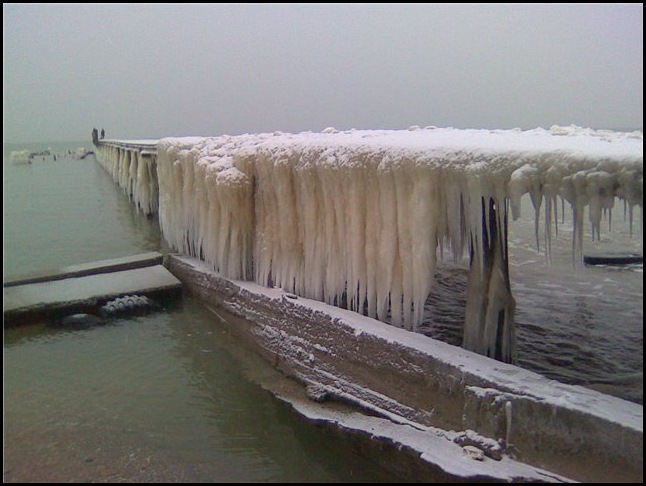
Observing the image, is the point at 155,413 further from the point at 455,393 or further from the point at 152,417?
the point at 455,393

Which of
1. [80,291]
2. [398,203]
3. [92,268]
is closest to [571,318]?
[398,203]

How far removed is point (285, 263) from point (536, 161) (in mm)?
3367

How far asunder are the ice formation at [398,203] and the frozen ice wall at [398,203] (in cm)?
1

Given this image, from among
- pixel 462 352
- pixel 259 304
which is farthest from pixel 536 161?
pixel 259 304

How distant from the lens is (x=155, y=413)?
519 cm

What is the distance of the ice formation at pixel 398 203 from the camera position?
3834 mm

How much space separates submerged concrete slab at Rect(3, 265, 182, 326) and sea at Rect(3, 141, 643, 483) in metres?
0.32

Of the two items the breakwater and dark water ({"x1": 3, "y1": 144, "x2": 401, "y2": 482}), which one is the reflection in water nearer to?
dark water ({"x1": 3, "y1": 144, "x2": 401, "y2": 482})

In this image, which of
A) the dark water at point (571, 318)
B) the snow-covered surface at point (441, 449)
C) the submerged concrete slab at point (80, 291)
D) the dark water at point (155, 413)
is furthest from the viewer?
the submerged concrete slab at point (80, 291)

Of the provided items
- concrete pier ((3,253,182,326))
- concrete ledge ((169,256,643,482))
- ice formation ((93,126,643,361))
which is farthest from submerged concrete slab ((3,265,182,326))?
concrete ledge ((169,256,643,482))

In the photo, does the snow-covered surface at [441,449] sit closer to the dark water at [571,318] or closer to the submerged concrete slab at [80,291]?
the dark water at [571,318]

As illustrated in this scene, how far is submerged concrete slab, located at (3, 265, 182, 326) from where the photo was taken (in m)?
7.44

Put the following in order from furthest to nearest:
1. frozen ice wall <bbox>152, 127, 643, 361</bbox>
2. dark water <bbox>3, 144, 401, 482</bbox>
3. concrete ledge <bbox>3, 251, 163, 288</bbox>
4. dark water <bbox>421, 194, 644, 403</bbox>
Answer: concrete ledge <bbox>3, 251, 163, 288</bbox>, dark water <bbox>421, 194, 644, 403</bbox>, dark water <bbox>3, 144, 401, 482</bbox>, frozen ice wall <bbox>152, 127, 643, 361</bbox>

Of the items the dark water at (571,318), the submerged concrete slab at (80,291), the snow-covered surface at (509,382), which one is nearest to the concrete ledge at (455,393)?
the snow-covered surface at (509,382)
